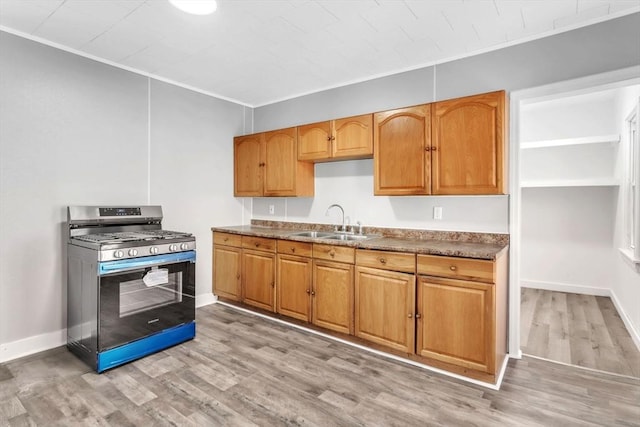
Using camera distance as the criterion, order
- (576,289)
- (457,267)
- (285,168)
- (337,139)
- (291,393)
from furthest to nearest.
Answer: (576,289)
(285,168)
(337,139)
(457,267)
(291,393)

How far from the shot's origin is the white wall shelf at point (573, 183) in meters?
4.16

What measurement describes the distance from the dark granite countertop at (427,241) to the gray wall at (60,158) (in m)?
1.14

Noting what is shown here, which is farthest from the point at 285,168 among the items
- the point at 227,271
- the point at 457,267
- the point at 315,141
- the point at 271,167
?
the point at 457,267

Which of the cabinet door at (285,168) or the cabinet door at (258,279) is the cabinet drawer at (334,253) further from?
the cabinet door at (285,168)

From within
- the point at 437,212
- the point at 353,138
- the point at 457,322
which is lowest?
the point at 457,322

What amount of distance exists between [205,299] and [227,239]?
0.82 meters

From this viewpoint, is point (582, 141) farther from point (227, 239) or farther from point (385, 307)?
point (227, 239)

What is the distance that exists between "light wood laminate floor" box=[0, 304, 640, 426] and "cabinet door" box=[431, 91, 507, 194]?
1.45 meters

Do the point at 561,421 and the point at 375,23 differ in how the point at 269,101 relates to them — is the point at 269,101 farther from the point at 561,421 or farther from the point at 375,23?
the point at 561,421

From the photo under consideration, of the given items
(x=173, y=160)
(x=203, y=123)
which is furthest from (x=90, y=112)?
(x=203, y=123)

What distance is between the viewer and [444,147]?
2691 mm

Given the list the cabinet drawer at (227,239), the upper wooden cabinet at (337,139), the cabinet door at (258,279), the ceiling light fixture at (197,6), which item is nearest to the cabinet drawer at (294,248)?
the cabinet door at (258,279)

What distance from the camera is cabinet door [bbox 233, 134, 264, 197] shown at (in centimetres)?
408

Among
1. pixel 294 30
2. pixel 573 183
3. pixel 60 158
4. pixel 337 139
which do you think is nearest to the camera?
pixel 294 30
